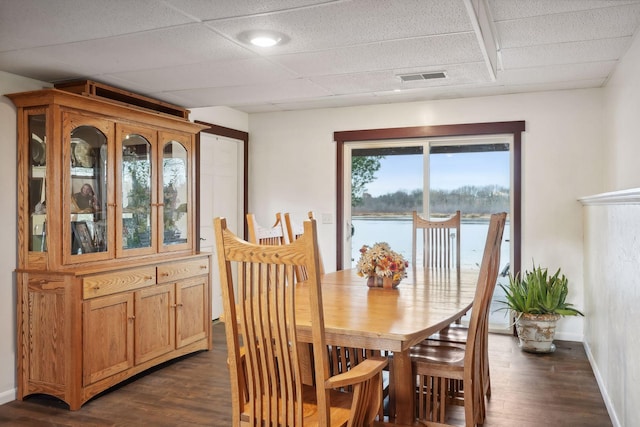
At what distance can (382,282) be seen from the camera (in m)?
2.98

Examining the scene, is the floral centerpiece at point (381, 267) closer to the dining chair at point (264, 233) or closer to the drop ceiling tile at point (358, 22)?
the dining chair at point (264, 233)

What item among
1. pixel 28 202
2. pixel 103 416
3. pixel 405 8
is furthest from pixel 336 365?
pixel 28 202

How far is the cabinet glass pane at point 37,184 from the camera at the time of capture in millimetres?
3266

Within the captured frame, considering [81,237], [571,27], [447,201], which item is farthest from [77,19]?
[447,201]

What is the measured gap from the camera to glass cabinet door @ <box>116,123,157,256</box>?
3.60 meters

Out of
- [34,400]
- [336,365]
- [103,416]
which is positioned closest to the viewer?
[336,365]

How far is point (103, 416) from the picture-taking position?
3043mm

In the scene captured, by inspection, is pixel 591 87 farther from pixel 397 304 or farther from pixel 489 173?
pixel 397 304

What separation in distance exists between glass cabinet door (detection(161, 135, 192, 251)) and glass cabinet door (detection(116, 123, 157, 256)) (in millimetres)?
139

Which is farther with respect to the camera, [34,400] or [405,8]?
[34,400]

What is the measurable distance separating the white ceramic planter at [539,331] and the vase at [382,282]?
74.1 inches

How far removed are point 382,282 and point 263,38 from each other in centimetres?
151

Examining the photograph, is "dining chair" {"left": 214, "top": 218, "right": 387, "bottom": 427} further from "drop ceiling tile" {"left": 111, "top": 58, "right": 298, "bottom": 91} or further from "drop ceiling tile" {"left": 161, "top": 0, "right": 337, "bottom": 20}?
"drop ceiling tile" {"left": 111, "top": 58, "right": 298, "bottom": 91}

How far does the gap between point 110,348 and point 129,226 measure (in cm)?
86
